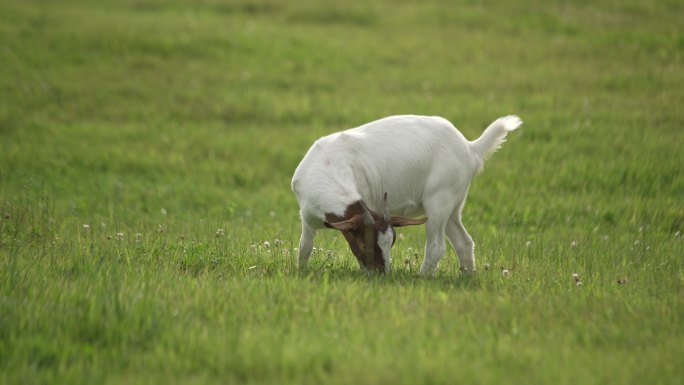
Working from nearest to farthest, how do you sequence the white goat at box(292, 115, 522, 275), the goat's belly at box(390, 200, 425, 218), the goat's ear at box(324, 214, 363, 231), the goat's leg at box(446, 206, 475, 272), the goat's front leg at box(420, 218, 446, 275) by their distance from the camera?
the goat's ear at box(324, 214, 363, 231) < the white goat at box(292, 115, 522, 275) < the goat's front leg at box(420, 218, 446, 275) < the goat's belly at box(390, 200, 425, 218) < the goat's leg at box(446, 206, 475, 272)

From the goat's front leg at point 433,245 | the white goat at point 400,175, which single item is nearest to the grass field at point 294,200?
the goat's front leg at point 433,245

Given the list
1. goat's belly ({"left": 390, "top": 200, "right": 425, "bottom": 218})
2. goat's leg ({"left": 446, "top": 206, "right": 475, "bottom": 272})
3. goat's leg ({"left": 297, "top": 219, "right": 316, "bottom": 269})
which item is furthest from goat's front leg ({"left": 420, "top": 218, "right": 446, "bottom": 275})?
goat's leg ({"left": 297, "top": 219, "right": 316, "bottom": 269})

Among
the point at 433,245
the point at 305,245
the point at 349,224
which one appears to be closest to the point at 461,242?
the point at 433,245

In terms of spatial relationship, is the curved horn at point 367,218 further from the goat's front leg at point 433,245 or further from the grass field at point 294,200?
the goat's front leg at point 433,245

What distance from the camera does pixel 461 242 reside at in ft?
25.7

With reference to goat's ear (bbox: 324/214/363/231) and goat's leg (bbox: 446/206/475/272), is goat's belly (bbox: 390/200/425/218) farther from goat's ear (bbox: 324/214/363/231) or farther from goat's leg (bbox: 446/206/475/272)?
goat's ear (bbox: 324/214/363/231)

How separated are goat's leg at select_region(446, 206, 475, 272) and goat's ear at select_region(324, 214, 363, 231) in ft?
4.99

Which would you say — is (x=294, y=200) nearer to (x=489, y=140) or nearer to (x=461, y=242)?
(x=461, y=242)

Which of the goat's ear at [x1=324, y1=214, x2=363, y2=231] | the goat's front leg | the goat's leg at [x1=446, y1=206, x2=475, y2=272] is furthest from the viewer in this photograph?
the goat's leg at [x1=446, y1=206, x2=475, y2=272]

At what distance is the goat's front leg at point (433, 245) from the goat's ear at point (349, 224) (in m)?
0.92

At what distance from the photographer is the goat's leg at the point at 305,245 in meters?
7.31

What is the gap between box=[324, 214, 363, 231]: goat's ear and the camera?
6.52 m

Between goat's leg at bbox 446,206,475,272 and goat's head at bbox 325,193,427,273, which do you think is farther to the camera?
goat's leg at bbox 446,206,475,272

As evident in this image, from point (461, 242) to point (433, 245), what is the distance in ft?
2.00
